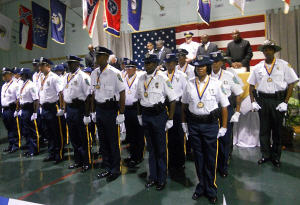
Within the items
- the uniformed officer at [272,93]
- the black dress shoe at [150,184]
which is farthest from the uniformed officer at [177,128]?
the uniformed officer at [272,93]

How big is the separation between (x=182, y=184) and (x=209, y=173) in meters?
0.79

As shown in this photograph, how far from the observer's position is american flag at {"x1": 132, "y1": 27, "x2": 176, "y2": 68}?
980 centimetres

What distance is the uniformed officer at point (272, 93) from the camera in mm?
4074

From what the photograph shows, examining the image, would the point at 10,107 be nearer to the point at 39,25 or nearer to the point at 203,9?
the point at 39,25

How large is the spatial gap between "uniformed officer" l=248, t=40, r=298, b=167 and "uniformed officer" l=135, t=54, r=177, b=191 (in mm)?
1865

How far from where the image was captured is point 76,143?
14.9 feet

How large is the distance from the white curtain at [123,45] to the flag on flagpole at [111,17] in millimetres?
3391

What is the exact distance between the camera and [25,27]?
11.2m

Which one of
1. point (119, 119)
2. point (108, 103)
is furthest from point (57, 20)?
point (119, 119)

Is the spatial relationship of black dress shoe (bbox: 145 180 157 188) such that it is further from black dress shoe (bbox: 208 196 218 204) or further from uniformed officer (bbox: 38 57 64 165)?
uniformed officer (bbox: 38 57 64 165)

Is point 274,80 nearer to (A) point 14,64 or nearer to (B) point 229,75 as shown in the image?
(B) point 229,75

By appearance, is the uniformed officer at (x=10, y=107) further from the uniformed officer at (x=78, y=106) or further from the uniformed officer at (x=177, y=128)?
the uniformed officer at (x=177, y=128)

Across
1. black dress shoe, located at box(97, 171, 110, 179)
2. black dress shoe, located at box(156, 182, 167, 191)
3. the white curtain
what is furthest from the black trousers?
the white curtain

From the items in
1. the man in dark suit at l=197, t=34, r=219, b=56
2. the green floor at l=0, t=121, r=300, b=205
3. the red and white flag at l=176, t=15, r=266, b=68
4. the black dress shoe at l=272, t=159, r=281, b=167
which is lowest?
the green floor at l=0, t=121, r=300, b=205
